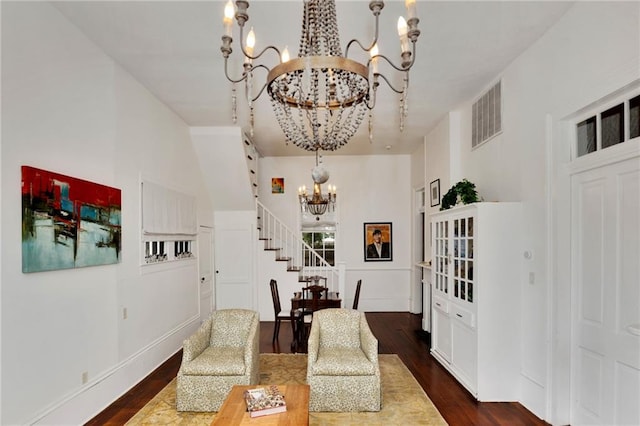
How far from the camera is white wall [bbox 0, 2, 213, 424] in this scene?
2539mm

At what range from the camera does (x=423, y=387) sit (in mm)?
3920

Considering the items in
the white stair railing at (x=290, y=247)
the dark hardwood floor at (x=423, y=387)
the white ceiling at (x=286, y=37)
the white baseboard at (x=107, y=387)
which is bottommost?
the dark hardwood floor at (x=423, y=387)

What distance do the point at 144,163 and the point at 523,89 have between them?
4.31 metres

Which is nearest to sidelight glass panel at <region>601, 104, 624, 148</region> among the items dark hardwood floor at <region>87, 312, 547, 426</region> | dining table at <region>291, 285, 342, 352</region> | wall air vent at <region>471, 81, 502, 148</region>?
wall air vent at <region>471, 81, 502, 148</region>

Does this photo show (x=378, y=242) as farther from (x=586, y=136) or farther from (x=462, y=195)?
(x=586, y=136)

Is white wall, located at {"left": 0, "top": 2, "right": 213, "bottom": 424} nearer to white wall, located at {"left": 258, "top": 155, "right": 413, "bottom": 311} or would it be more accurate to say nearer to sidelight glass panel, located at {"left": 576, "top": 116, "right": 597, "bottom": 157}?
white wall, located at {"left": 258, "top": 155, "right": 413, "bottom": 311}

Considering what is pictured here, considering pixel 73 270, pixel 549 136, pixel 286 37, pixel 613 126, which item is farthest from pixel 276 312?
pixel 613 126

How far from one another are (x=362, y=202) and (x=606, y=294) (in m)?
5.40

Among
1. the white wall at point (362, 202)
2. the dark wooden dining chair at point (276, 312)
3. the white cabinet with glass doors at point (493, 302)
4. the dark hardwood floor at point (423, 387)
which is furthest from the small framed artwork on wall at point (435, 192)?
the dark wooden dining chair at point (276, 312)

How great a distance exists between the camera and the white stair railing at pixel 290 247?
23.8ft

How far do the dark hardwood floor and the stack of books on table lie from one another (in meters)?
1.46

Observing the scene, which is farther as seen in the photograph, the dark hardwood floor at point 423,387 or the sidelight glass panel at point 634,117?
the dark hardwood floor at point 423,387

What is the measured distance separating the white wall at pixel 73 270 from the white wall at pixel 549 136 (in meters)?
4.13

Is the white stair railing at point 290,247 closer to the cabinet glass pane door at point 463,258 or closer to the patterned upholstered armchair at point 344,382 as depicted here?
the cabinet glass pane door at point 463,258
